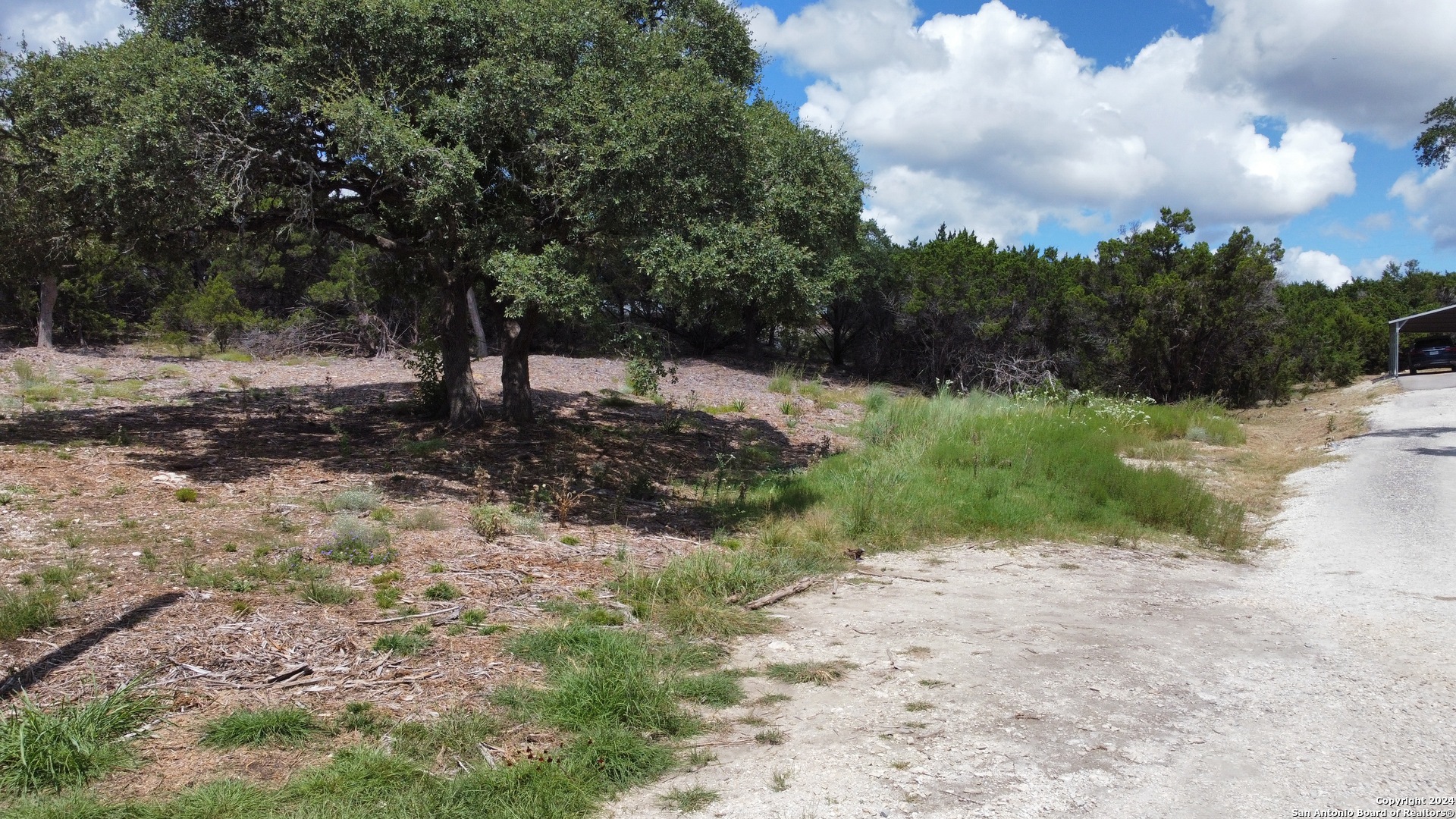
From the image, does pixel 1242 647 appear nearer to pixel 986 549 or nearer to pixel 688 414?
pixel 986 549

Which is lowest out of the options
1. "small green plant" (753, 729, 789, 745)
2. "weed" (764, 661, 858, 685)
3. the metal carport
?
"small green plant" (753, 729, 789, 745)

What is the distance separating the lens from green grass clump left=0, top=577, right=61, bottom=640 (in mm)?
4961

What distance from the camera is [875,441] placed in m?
13.8

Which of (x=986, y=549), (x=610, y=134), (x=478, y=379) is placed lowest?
(x=986, y=549)

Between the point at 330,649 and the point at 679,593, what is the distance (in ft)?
7.73

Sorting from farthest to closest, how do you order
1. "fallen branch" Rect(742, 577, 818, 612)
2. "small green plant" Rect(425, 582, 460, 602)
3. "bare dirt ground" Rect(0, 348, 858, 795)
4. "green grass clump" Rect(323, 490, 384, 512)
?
"green grass clump" Rect(323, 490, 384, 512)
"fallen branch" Rect(742, 577, 818, 612)
"small green plant" Rect(425, 582, 460, 602)
"bare dirt ground" Rect(0, 348, 858, 795)

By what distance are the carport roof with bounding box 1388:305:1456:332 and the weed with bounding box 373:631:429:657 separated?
32150 mm

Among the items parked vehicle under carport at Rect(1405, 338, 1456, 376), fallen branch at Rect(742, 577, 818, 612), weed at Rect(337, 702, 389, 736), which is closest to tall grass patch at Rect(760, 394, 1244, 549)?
fallen branch at Rect(742, 577, 818, 612)

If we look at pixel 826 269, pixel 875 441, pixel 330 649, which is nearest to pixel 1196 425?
pixel 875 441

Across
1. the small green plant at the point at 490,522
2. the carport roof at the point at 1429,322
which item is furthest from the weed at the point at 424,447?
the carport roof at the point at 1429,322

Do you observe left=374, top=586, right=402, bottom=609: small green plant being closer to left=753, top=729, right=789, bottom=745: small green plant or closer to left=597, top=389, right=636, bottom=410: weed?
left=753, top=729, right=789, bottom=745: small green plant

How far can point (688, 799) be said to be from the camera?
3.82 m

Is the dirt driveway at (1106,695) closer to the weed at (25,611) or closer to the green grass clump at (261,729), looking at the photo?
the green grass clump at (261,729)

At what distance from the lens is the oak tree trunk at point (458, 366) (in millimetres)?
11961
